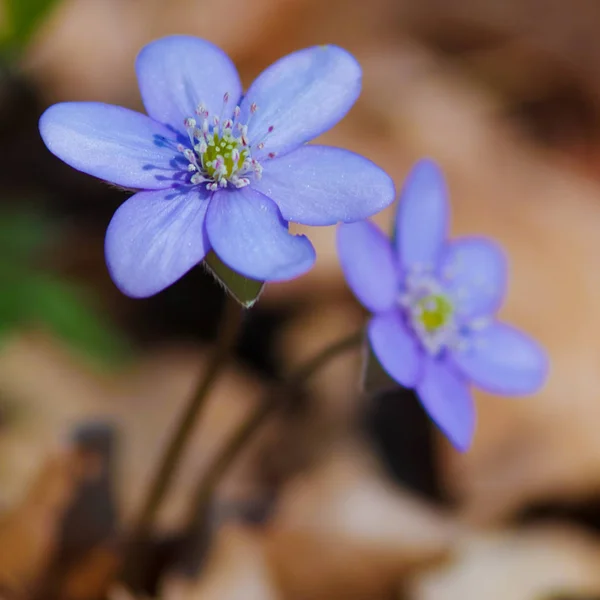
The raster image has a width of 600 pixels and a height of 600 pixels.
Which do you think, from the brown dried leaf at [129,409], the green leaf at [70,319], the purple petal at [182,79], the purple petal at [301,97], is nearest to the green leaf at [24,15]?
the green leaf at [70,319]

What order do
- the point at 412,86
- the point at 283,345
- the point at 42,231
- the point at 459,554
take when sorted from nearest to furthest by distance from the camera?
the point at 459,554 < the point at 42,231 < the point at 283,345 < the point at 412,86

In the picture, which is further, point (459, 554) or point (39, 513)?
point (459, 554)

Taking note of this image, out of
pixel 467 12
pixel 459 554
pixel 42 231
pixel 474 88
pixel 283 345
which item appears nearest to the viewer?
pixel 459 554

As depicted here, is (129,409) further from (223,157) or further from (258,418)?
(223,157)

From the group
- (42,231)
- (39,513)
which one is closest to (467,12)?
(42,231)

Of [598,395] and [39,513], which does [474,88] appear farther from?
[39,513]

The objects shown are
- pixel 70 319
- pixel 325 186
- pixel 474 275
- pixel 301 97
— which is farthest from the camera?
pixel 70 319

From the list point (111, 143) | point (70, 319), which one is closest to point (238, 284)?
point (111, 143)
